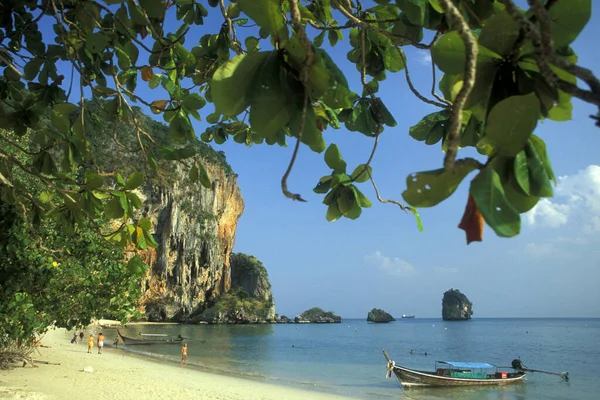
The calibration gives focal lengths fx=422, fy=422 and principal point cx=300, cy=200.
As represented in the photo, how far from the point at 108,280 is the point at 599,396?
19.4m

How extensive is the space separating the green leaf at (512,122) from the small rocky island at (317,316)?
342 ft

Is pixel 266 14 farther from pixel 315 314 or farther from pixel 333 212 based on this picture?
pixel 315 314

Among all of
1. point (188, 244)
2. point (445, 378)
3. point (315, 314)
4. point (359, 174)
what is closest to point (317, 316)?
point (315, 314)

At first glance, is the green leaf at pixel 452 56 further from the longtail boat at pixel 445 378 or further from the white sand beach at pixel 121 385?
the longtail boat at pixel 445 378

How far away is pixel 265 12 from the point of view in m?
0.67

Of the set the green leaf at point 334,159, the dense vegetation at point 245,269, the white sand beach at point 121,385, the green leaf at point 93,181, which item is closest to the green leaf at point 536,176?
the green leaf at point 334,159

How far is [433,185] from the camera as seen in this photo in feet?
1.84

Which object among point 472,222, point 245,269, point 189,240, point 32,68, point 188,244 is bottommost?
point 472,222

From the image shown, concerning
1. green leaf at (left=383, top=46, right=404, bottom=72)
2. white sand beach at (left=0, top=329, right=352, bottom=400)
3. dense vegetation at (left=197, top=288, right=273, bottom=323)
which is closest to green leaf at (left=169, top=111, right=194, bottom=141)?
green leaf at (left=383, top=46, right=404, bottom=72)

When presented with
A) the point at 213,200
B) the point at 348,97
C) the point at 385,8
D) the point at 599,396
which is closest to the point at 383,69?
the point at 385,8

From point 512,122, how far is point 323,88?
11.4 inches

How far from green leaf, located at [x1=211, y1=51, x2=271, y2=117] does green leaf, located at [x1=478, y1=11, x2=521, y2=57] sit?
0.34m

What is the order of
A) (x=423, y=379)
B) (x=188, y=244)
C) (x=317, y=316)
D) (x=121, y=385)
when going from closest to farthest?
(x=121, y=385) → (x=423, y=379) → (x=188, y=244) → (x=317, y=316)

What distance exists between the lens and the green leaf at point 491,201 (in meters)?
0.55
